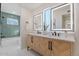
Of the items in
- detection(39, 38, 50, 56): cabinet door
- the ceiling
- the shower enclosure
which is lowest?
detection(39, 38, 50, 56): cabinet door

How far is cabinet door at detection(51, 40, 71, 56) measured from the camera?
1.39 metres

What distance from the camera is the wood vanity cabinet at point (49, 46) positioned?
1416mm

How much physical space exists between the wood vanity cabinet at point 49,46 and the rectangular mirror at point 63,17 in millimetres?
252

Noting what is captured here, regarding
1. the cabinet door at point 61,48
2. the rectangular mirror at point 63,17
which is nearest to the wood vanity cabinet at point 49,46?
the cabinet door at point 61,48

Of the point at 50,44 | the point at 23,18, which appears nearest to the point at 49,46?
the point at 50,44

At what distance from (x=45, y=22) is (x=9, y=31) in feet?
1.99

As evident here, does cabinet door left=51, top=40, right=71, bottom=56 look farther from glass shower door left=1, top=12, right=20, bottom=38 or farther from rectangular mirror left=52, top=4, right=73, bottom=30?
glass shower door left=1, top=12, right=20, bottom=38

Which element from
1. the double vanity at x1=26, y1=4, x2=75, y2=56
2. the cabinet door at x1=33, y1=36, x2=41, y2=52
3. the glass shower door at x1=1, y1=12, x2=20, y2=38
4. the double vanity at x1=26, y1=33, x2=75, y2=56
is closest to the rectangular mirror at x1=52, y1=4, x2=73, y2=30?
the double vanity at x1=26, y1=4, x2=75, y2=56

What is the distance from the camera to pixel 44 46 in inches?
63.8

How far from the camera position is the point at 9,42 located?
5.19 ft

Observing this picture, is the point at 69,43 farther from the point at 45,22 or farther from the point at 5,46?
the point at 5,46

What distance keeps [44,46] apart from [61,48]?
0.95ft

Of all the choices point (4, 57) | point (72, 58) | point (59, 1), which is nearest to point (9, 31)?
point (4, 57)

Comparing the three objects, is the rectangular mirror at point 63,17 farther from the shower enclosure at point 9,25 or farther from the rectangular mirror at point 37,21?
the shower enclosure at point 9,25
